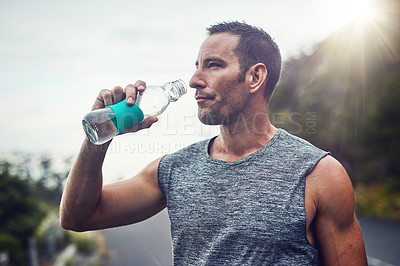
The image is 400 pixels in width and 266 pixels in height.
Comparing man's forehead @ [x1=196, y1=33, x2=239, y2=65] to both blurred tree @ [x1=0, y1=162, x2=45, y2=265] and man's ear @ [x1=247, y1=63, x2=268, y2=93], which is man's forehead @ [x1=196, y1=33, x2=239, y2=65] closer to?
man's ear @ [x1=247, y1=63, x2=268, y2=93]

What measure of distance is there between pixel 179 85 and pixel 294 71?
12041 millimetres

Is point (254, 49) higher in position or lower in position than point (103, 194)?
higher

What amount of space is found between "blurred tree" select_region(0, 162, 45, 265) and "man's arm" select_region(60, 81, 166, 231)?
6.20m

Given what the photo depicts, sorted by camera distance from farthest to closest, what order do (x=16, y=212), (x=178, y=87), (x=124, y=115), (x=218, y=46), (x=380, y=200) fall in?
(x=380, y=200) < (x=16, y=212) < (x=218, y=46) < (x=178, y=87) < (x=124, y=115)

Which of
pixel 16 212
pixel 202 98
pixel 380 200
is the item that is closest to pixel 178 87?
pixel 202 98

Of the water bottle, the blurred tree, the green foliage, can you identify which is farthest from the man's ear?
the green foliage

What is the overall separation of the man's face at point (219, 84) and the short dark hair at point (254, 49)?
4 centimetres

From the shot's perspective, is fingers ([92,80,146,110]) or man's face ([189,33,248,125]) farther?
man's face ([189,33,248,125])

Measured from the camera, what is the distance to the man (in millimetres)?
1367

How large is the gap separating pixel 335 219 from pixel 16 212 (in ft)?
26.1

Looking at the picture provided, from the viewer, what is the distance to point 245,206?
1412 millimetres

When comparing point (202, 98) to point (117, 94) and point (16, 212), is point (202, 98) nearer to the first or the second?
point (117, 94)

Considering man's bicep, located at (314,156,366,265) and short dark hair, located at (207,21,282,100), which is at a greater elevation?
short dark hair, located at (207,21,282,100)

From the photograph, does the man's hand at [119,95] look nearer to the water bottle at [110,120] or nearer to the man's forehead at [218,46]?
the water bottle at [110,120]
